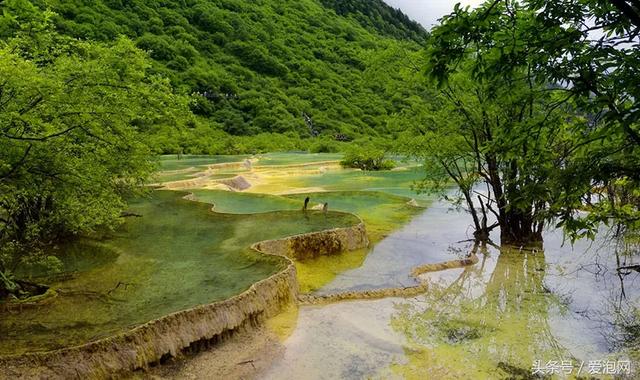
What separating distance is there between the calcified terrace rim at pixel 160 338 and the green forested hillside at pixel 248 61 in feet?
131

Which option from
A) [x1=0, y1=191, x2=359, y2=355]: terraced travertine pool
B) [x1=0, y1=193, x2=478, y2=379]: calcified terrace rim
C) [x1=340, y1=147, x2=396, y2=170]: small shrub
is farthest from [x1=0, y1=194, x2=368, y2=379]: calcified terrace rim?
[x1=340, y1=147, x2=396, y2=170]: small shrub

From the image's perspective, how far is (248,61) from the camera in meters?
76.6

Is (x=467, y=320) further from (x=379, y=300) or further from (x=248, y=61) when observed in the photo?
(x=248, y=61)

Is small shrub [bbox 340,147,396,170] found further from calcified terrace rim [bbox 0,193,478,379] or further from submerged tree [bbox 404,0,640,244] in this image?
submerged tree [bbox 404,0,640,244]

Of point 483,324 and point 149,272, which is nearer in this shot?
point 483,324

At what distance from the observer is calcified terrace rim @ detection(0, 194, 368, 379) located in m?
6.50

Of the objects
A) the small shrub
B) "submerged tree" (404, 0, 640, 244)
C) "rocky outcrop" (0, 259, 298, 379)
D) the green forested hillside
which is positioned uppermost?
the green forested hillside

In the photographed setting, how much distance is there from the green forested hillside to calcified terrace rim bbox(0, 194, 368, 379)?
40030 millimetres

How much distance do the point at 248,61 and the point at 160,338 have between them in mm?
72877

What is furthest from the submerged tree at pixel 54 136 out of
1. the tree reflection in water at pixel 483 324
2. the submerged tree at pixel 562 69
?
the tree reflection in water at pixel 483 324

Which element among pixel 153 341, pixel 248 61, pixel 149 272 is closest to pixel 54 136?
pixel 153 341

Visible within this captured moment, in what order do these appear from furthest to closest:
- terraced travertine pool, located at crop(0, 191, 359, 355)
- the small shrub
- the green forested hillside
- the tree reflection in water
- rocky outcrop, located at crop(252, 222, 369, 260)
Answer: the green forested hillside, the small shrub, rocky outcrop, located at crop(252, 222, 369, 260), the tree reflection in water, terraced travertine pool, located at crop(0, 191, 359, 355)

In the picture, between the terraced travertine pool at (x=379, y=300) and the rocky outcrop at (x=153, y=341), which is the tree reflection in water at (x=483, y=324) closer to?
the terraced travertine pool at (x=379, y=300)

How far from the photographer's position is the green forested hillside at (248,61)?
58594mm
